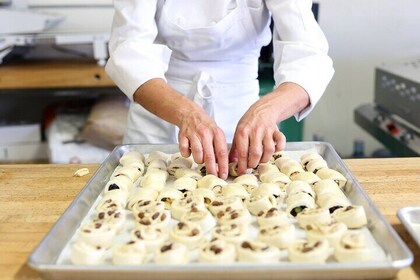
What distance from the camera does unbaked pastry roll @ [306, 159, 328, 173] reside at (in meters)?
1.16

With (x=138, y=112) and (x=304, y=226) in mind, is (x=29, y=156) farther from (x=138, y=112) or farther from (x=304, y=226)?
(x=304, y=226)

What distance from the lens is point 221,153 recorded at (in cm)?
110

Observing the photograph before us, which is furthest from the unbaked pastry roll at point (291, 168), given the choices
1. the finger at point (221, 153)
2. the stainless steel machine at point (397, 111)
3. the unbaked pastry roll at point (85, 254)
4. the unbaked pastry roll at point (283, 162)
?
the stainless steel machine at point (397, 111)

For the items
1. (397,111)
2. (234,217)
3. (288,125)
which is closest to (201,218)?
(234,217)

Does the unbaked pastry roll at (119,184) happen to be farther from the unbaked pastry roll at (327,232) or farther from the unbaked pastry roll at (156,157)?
the unbaked pastry roll at (327,232)

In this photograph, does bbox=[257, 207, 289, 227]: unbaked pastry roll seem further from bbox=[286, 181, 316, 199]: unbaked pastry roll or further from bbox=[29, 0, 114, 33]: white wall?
bbox=[29, 0, 114, 33]: white wall

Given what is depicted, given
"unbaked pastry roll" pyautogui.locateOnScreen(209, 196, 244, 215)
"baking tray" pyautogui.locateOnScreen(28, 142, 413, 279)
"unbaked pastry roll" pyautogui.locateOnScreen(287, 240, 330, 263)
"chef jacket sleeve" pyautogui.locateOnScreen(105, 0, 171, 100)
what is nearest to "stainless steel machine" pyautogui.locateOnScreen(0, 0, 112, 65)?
"chef jacket sleeve" pyautogui.locateOnScreen(105, 0, 171, 100)

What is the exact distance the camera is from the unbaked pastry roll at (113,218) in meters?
0.89

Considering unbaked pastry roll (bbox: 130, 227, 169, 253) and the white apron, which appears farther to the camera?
the white apron

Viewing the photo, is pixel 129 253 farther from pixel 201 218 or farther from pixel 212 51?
pixel 212 51

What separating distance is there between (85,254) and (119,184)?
0.29 metres

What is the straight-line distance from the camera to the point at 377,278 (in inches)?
29.6

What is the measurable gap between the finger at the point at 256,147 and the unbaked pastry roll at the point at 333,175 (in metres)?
0.13

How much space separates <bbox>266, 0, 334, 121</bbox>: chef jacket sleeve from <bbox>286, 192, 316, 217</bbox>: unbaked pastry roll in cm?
36
